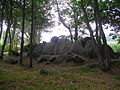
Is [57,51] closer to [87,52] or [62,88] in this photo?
[87,52]

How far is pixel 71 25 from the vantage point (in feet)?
90.2

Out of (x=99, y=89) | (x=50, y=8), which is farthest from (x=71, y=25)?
(x=99, y=89)

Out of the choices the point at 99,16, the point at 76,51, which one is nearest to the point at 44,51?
the point at 76,51

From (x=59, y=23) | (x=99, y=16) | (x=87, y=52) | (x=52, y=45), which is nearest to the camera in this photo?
(x=99, y=16)

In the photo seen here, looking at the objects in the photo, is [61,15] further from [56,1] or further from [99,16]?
[99,16]

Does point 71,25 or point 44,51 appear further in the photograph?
point 71,25

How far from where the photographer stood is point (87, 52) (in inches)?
758

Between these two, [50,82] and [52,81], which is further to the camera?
[52,81]

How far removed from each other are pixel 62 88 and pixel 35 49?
2132 cm

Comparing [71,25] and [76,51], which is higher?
[71,25]

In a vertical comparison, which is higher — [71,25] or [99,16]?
[71,25]

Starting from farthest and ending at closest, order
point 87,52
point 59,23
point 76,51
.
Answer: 1. point 59,23
2. point 76,51
3. point 87,52

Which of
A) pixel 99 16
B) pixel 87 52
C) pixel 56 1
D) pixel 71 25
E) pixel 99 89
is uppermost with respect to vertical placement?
pixel 56 1

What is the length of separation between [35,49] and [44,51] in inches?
99.0
